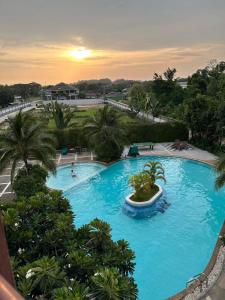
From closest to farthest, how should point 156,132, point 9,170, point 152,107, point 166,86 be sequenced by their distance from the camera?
1. point 9,170
2. point 156,132
3. point 152,107
4. point 166,86

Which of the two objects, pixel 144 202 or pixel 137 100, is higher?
pixel 137 100

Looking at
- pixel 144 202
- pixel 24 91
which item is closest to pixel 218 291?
pixel 144 202

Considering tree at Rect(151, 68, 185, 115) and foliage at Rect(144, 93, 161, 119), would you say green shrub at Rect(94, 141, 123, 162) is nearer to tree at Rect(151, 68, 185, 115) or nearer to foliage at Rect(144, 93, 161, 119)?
foliage at Rect(144, 93, 161, 119)

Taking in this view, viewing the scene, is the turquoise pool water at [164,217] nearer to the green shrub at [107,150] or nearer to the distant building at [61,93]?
the green shrub at [107,150]

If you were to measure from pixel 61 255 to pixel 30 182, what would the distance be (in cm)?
1099

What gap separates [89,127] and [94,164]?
11.6ft

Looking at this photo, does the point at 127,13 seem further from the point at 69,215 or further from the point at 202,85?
the point at 202,85

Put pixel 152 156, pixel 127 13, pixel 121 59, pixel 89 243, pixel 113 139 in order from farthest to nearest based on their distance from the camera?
pixel 121 59
pixel 152 156
pixel 113 139
pixel 127 13
pixel 89 243

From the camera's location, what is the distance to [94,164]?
29.0 metres

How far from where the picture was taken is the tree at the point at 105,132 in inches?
1093

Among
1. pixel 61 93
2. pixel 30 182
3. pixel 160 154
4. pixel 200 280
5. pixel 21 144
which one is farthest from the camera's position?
pixel 61 93

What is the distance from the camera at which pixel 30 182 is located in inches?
731

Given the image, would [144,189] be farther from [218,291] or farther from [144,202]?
[218,291]

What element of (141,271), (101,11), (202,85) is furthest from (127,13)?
(202,85)
